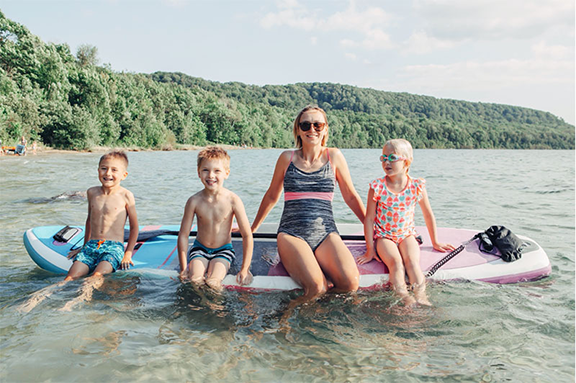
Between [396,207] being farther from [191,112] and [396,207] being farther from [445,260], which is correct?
[191,112]

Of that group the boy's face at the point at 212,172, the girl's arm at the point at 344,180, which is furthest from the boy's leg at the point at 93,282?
the girl's arm at the point at 344,180

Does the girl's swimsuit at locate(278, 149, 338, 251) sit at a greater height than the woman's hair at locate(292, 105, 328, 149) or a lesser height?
lesser

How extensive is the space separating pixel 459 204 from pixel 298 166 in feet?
24.4

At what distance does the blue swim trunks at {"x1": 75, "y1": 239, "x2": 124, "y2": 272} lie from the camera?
11.9 feet

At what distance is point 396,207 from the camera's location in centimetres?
359

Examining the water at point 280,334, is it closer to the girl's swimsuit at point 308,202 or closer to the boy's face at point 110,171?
the girl's swimsuit at point 308,202

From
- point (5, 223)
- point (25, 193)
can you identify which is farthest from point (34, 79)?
point (5, 223)

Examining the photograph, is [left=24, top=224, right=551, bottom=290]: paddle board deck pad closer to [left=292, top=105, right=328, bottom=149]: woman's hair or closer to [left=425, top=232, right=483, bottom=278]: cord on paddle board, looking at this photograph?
[left=425, top=232, right=483, bottom=278]: cord on paddle board

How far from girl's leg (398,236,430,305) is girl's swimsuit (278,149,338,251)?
0.60 meters

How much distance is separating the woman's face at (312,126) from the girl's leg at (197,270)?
1285 millimetres

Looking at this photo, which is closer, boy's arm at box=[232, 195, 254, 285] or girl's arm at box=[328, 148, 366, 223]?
boy's arm at box=[232, 195, 254, 285]

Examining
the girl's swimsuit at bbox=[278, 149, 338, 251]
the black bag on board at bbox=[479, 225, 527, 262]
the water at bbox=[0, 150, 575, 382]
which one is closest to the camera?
the water at bbox=[0, 150, 575, 382]

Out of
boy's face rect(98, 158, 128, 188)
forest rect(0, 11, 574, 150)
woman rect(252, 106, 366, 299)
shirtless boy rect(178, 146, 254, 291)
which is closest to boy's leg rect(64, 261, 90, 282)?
boy's face rect(98, 158, 128, 188)

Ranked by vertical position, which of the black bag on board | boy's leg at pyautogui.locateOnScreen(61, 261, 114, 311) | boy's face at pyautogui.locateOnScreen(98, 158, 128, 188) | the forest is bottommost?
boy's leg at pyautogui.locateOnScreen(61, 261, 114, 311)
